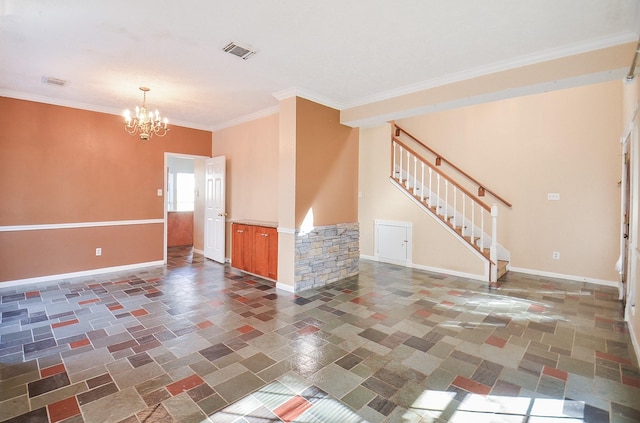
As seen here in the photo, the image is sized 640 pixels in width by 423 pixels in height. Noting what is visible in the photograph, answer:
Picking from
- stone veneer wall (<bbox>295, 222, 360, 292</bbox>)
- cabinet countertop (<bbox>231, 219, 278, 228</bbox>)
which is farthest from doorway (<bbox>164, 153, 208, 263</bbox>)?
stone veneer wall (<bbox>295, 222, 360, 292</bbox>)

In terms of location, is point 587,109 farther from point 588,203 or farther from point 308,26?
point 308,26

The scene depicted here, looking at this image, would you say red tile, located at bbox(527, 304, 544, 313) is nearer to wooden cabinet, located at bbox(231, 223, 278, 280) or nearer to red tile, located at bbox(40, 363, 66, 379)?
wooden cabinet, located at bbox(231, 223, 278, 280)

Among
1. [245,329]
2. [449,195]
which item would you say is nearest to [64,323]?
[245,329]

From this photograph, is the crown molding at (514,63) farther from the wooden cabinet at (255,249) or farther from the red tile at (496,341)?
the red tile at (496,341)

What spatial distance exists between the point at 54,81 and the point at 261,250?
12.0 feet

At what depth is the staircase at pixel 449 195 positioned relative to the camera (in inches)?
211

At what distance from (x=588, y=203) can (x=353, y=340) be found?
4.72 metres

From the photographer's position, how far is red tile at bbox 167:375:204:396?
218cm

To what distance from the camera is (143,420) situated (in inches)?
74.1

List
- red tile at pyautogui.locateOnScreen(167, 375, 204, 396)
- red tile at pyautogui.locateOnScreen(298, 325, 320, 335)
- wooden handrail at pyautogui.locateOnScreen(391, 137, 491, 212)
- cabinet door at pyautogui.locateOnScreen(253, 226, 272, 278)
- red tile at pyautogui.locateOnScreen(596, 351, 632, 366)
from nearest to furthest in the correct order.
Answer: red tile at pyautogui.locateOnScreen(167, 375, 204, 396) < red tile at pyautogui.locateOnScreen(596, 351, 632, 366) < red tile at pyautogui.locateOnScreen(298, 325, 320, 335) < cabinet door at pyautogui.locateOnScreen(253, 226, 272, 278) < wooden handrail at pyautogui.locateOnScreen(391, 137, 491, 212)

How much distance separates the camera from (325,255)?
491 cm

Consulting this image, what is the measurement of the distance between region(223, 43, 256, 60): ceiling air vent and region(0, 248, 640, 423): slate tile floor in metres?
2.86

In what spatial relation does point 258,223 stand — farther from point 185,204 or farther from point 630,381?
point 185,204

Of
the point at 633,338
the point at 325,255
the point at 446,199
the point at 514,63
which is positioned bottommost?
the point at 633,338
